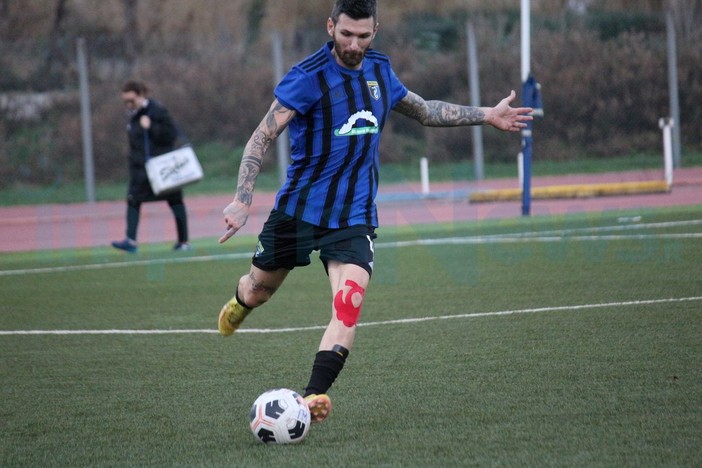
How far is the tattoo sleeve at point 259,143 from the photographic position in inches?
222

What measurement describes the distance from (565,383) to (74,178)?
62.1ft

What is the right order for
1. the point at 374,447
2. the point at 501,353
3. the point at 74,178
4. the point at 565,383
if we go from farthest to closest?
the point at 74,178 < the point at 501,353 < the point at 565,383 < the point at 374,447

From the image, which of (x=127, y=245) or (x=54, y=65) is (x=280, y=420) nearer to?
(x=127, y=245)

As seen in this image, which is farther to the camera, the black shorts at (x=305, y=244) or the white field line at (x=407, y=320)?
the white field line at (x=407, y=320)

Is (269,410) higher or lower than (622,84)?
lower

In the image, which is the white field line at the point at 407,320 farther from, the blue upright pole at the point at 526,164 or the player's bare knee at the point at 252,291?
the blue upright pole at the point at 526,164

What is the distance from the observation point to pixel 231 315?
666 cm

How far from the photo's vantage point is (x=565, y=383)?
5.88 meters

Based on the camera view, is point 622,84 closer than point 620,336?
No

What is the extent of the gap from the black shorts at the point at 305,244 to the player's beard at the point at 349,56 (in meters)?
0.80

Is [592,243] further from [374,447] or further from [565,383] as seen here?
[374,447]

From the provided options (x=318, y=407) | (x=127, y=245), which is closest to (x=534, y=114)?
(x=127, y=245)

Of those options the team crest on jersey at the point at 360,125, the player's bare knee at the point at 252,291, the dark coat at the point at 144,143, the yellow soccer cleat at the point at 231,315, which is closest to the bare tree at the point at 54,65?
the dark coat at the point at 144,143

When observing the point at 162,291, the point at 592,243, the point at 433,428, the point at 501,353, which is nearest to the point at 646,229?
the point at 592,243
